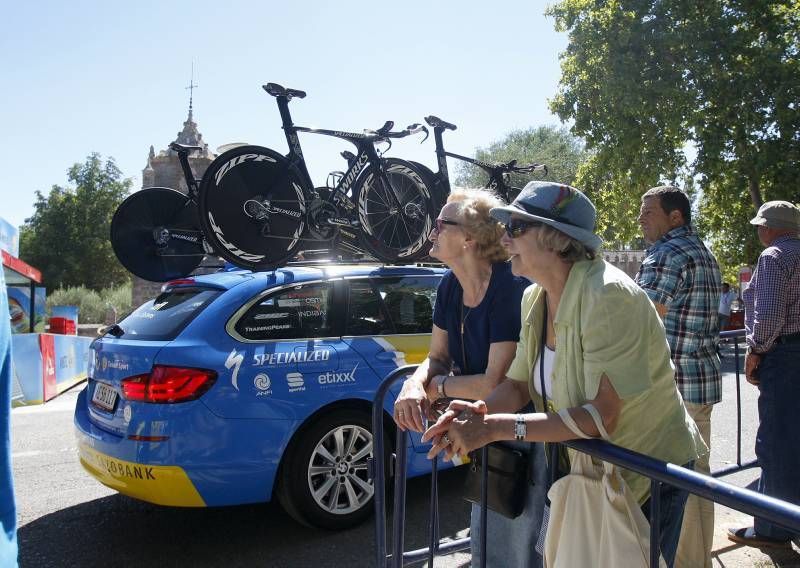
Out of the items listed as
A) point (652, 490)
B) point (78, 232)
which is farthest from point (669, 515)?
point (78, 232)

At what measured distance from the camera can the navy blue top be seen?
2705mm

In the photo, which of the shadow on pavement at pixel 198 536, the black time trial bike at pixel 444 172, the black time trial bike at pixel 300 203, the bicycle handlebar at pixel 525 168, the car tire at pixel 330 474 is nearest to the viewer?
the shadow on pavement at pixel 198 536

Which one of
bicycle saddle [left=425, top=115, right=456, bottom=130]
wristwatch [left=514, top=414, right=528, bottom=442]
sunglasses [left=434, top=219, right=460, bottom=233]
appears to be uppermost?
bicycle saddle [left=425, top=115, right=456, bottom=130]

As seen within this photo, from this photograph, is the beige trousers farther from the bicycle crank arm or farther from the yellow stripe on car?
the bicycle crank arm

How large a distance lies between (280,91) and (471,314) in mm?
3373

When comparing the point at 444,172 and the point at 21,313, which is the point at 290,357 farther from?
the point at 21,313

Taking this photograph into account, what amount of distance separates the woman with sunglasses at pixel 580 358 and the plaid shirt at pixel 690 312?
39.4 inches

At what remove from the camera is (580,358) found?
201cm

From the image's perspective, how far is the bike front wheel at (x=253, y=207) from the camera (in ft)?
15.9

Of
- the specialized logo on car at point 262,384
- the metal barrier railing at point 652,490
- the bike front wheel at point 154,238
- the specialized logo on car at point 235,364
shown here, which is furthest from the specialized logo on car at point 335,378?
the bike front wheel at point 154,238

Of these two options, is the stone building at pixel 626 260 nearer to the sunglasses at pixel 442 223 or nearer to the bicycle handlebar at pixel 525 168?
the bicycle handlebar at pixel 525 168

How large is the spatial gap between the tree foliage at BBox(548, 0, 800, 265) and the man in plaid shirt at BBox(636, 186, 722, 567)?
14663 mm

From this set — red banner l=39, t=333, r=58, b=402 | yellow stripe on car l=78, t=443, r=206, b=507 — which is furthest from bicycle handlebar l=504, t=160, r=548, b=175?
red banner l=39, t=333, r=58, b=402

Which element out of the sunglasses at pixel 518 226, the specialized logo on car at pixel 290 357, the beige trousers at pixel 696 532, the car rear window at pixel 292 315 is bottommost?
the beige trousers at pixel 696 532
